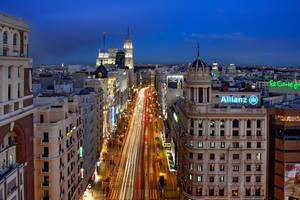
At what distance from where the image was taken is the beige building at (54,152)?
5462 cm

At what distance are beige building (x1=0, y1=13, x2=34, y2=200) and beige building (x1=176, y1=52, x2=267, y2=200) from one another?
148 ft

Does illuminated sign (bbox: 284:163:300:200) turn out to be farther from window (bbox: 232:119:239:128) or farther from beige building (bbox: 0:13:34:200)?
beige building (bbox: 0:13:34:200)

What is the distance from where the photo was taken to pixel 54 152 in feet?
181

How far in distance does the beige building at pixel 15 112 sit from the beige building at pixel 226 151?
148ft

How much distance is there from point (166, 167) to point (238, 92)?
137 ft

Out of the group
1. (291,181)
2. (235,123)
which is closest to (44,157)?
(235,123)

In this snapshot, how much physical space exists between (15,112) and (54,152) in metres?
22.7

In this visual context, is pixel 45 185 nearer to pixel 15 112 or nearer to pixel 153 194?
pixel 15 112

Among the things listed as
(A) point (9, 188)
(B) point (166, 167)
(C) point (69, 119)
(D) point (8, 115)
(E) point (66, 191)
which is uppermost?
(D) point (8, 115)

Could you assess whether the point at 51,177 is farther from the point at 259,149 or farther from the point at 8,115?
the point at 259,149

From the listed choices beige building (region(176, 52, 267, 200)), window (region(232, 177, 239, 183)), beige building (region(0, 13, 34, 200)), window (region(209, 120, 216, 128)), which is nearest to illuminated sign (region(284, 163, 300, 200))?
beige building (region(176, 52, 267, 200))

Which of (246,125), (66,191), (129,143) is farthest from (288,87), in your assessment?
(66,191)

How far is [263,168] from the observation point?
241ft

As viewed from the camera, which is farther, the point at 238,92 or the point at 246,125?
the point at 238,92
